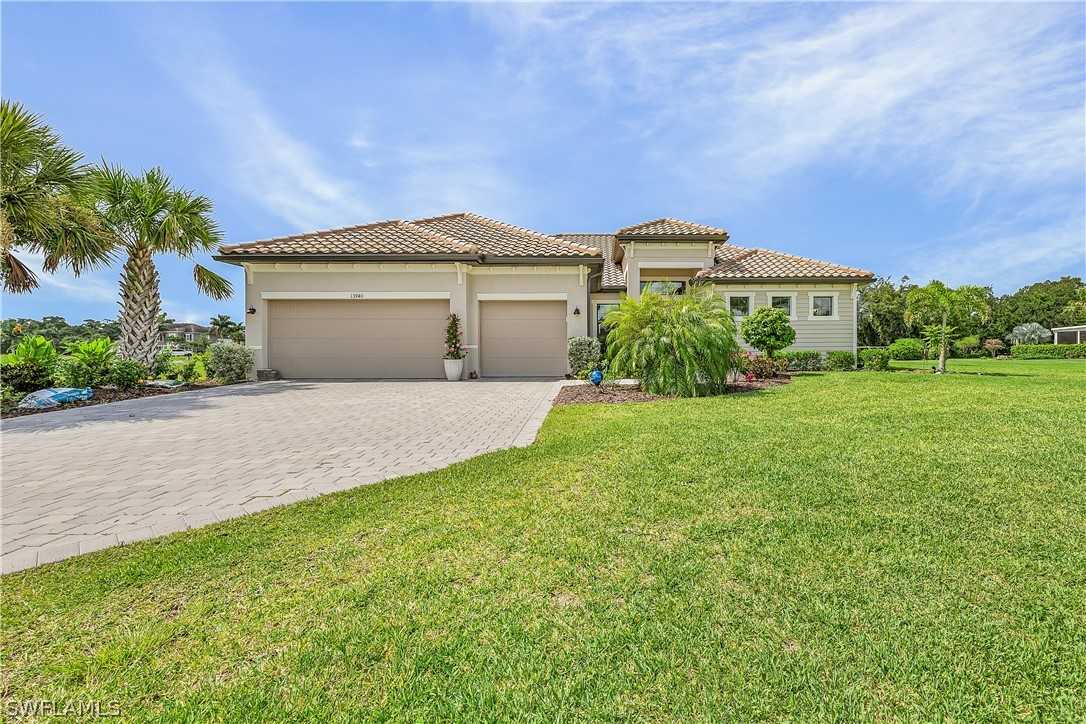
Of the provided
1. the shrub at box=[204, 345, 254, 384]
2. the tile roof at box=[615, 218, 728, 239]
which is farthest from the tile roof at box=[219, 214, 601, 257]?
the shrub at box=[204, 345, 254, 384]

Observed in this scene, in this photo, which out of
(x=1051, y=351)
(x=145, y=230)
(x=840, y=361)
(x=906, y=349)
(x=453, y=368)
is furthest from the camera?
(x=1051, y=351)

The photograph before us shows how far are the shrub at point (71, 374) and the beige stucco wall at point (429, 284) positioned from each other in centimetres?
408

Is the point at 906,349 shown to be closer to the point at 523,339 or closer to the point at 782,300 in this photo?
the point at 782,300

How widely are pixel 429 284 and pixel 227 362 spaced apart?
19.7ft

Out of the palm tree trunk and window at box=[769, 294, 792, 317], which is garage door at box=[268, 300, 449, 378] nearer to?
the palm tree trunk

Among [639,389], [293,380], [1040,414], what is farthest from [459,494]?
[293,380]

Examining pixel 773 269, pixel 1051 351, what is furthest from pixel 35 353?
pixel 1051 351

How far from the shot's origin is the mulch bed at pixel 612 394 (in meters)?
9.00

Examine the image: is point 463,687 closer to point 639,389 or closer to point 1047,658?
point 1047,658

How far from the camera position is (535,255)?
48.6 ft

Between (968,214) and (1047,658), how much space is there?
2811cm

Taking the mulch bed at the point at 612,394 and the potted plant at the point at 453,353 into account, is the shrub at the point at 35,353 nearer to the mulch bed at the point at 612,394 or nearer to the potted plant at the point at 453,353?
the potted plant at the point at 453,353

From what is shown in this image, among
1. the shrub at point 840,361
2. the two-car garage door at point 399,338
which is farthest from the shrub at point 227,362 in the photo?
the shrub at point 840,361

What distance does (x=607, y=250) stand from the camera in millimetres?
23438
